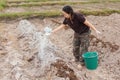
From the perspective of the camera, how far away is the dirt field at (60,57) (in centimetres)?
691

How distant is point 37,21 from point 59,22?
1005 millimetres

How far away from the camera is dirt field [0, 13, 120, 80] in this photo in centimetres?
691

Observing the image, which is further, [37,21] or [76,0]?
[76,0]

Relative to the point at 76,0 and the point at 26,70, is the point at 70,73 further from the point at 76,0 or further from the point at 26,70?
the point at 76,0

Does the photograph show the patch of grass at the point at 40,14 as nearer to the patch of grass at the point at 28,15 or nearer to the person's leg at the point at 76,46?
the patch of grass at the point at 28,15

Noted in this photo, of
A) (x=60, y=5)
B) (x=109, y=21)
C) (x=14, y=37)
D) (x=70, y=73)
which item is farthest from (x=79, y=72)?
(x=60, y=5)

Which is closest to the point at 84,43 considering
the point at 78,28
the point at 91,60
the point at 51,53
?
the point at 78,28

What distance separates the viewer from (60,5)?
15.5 m

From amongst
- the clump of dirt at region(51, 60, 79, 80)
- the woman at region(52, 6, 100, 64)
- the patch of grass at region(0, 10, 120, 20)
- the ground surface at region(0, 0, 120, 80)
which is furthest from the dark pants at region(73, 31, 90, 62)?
the patch of grass at region(0, 10, 120, 20)

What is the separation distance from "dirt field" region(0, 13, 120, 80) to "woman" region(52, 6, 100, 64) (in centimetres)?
31

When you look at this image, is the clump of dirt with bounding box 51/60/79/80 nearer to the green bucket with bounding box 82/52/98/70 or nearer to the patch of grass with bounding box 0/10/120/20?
the green bucket with bounding box 82/52/98/70

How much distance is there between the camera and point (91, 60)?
7.37 meters

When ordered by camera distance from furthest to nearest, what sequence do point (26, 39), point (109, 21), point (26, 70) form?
point (109, 21) < point (26, 39) < point (26, 70)

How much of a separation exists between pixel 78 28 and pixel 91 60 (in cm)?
75
